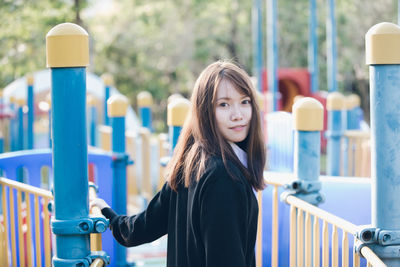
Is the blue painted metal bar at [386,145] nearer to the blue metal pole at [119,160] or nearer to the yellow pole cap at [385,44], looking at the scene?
the yellow pole cap at [385,44]

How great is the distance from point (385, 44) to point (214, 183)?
92 cm

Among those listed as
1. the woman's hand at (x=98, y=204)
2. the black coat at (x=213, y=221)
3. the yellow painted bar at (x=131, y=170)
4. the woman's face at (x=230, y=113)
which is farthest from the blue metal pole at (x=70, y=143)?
the yellow painted bar at (x=131, y=170)

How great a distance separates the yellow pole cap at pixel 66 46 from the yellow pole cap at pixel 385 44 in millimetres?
1124

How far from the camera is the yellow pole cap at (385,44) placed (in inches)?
87.4

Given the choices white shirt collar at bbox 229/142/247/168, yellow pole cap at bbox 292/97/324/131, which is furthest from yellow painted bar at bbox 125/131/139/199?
white shirt collar at bbox 229/142/247/168

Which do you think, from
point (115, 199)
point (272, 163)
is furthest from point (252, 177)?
point (272, 163)

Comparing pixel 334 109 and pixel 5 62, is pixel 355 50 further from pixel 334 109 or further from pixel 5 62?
pixel 334 109

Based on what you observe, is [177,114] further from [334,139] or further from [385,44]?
[334,139]

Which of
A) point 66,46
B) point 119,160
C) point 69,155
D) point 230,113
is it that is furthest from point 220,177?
point 119,160

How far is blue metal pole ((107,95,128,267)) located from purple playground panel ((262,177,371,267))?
120 centimetres

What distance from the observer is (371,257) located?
2.17m

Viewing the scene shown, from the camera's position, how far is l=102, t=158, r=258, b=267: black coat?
72.2 inches

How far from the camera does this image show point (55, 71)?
2139 millimetres

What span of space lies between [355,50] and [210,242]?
22973 mm
